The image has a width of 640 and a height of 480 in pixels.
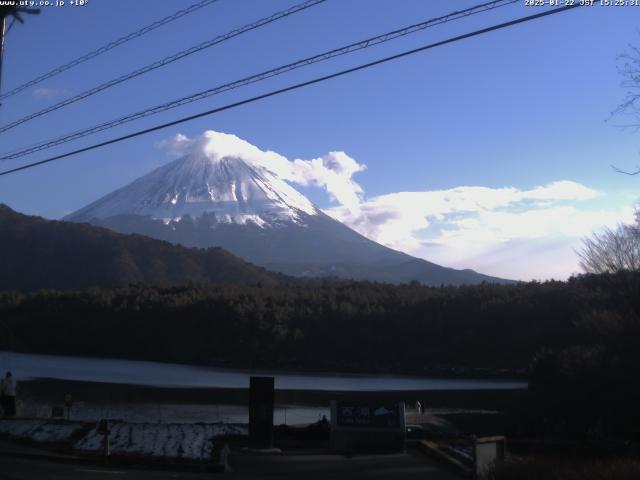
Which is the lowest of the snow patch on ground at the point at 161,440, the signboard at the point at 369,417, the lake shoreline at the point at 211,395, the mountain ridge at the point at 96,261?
the snow patch on ground at the point at 161,440

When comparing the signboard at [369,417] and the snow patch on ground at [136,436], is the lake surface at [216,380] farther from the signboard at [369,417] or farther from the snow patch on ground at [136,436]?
the signboard at [369,417]

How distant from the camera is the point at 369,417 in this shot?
1953 centimetres

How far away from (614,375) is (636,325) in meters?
2.71

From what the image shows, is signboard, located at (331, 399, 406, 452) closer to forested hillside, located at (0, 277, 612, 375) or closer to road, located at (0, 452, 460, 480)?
road, located at (0, 452, 460, 480)

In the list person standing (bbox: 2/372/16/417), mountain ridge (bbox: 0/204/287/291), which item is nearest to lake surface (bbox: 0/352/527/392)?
person standing (bbox: 2/372/16/417)

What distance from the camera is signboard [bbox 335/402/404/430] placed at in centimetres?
1941

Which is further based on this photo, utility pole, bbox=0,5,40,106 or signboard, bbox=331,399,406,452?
signboard, bbox=331,399,406,452

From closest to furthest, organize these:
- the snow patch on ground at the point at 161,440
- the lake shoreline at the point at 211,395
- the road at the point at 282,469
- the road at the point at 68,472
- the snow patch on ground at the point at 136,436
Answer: the road at the point at 68,472 → the road at the point at 282,469 → the snow patch on ground at the point at 161,440 → the snow patch on ground at the point at 136,436 → the lake shoreline at the point at 211,395

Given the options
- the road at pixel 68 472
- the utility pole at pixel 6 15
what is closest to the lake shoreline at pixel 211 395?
the road at pixel 68 472

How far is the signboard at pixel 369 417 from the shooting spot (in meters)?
19.4

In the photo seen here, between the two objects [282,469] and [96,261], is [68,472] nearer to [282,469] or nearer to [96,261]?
[282,469]

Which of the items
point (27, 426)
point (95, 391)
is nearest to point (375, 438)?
point (27, 426)

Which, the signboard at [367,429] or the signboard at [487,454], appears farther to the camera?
the signboard at [367,429]

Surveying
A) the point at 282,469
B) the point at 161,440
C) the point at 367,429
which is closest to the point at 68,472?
the point at 282,469
